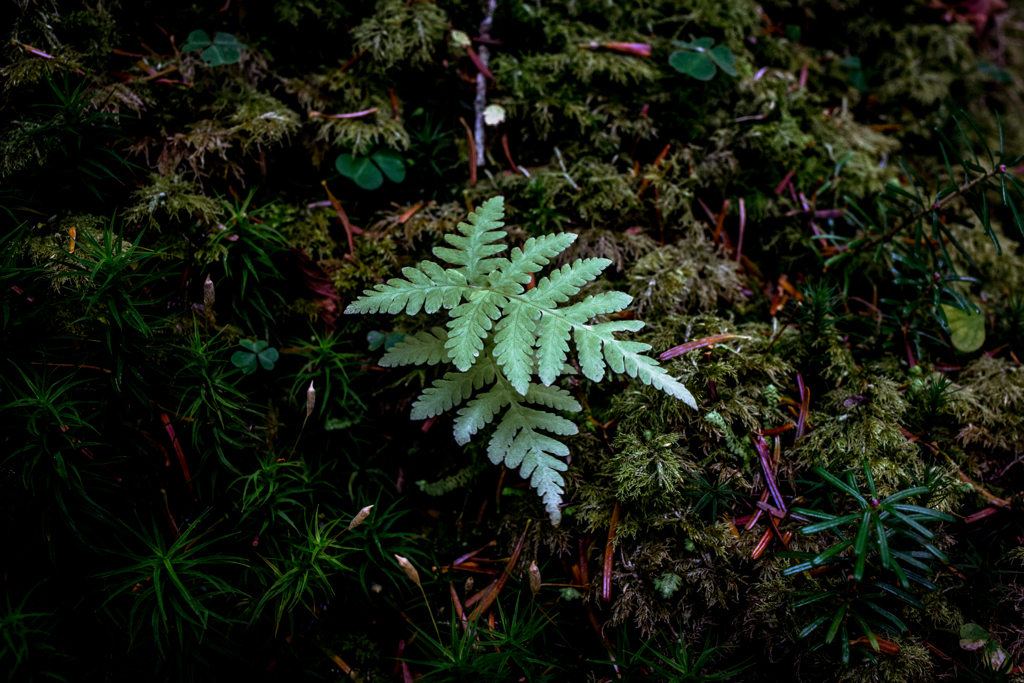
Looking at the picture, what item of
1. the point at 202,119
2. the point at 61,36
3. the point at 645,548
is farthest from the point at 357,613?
the point at 61,36

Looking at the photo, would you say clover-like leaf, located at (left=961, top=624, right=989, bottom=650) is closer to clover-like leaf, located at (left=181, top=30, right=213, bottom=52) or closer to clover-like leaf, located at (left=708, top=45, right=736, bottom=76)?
clover-like leaf, located at (left=708, top=45, right=736, bottom=76)

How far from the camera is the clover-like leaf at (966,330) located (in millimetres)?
2797

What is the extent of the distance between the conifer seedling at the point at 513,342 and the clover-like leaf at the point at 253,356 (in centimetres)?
74

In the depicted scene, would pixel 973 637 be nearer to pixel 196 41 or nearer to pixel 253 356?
pixel 253 356

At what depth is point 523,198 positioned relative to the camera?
303cm

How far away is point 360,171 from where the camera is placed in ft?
9.94

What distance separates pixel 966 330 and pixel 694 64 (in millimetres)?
2186

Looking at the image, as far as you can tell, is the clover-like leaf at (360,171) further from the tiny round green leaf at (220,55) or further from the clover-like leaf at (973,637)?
the clover-like leaf at (973,637)

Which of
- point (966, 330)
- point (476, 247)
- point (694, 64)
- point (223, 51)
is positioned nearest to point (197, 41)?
point (223, 51)

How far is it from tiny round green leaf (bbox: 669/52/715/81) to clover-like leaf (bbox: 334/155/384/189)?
6.38ft

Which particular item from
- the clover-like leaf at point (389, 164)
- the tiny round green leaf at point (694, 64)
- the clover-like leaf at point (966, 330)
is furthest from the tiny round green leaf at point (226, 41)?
the clover-like leaf at point (966, 330)

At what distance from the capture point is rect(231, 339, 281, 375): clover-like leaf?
2592 millimetres

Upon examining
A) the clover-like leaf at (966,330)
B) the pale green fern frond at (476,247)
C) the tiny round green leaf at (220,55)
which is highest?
the tiny round green leaf at (220,55)

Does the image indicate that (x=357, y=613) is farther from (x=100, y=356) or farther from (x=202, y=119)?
(x=202, y=119)
